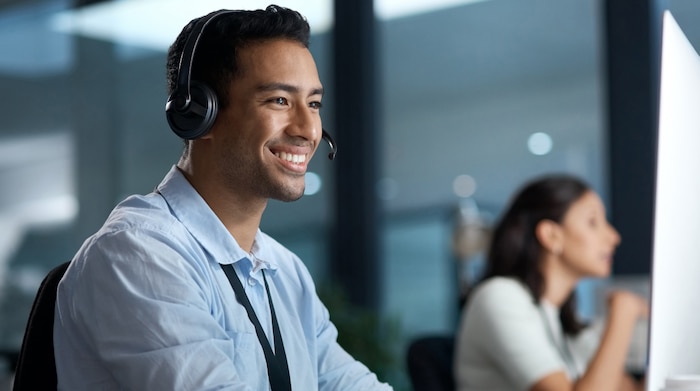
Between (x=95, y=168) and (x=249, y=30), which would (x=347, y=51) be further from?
(x=249, y=30)

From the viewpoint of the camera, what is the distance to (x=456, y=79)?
4.90 meters

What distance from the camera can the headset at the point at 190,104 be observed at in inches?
55.8

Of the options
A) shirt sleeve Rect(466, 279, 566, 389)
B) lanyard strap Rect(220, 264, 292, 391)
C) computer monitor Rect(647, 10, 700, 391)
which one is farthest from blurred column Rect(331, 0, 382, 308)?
computer monitor Rect(647, 10, 700, 391)

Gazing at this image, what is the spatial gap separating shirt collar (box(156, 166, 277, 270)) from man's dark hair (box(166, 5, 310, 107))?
141 millimetres

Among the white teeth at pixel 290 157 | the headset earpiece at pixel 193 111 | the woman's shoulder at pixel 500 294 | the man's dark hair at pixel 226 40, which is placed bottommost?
the woman's shoulder at pixel 500 294

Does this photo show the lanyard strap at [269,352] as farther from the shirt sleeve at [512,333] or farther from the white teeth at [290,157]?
the shirt sleeve at [512,333]

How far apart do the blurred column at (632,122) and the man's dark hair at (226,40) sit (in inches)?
109

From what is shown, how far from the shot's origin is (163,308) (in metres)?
1.17

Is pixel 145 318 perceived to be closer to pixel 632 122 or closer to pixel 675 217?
pixel 675 217

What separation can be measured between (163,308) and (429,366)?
1441 mm

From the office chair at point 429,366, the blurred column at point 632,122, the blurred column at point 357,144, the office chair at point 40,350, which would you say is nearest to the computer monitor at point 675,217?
the office chair at point 40,350

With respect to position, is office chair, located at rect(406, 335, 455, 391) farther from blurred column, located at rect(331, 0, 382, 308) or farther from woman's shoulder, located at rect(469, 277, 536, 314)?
blurred column, located at rect(331, 0, 382, 308)

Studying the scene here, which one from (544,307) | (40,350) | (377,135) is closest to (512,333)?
(544,307)

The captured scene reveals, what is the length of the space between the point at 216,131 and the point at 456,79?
3.52 metres
